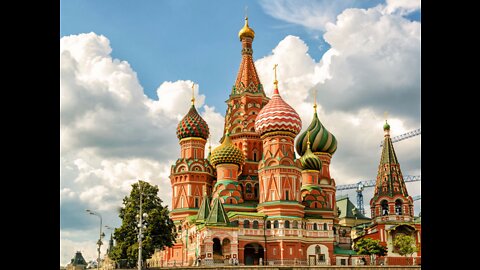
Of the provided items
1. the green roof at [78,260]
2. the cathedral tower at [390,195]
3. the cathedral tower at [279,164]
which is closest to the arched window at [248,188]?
the cathedral tower at [279,164]

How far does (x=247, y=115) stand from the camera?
2537 inches

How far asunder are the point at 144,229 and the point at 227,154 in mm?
17895

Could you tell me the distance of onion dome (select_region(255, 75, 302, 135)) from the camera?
56.9 m

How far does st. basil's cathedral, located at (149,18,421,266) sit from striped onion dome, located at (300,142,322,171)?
12 centimetres

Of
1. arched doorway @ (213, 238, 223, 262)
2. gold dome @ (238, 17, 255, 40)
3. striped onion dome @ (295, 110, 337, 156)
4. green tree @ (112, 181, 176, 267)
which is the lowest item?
arched doorway @ (213, 238, 223, 262)

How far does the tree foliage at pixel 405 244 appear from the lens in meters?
58.8

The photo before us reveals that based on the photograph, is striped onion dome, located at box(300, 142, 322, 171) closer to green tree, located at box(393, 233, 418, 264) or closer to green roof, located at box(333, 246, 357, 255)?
green roof, located at box(333, 246, 357, 255)

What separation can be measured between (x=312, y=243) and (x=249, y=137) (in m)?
15.3

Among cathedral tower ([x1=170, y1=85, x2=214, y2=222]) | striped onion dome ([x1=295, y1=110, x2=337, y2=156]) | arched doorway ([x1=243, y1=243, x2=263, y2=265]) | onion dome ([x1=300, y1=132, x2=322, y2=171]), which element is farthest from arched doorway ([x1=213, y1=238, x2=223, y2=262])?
striped onion dome ([x1=295, y1=110, x2=337, y2=156])

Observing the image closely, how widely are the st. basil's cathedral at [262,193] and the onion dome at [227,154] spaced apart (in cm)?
11

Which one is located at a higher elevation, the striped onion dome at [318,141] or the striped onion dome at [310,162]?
the striped onion dome at [318,141]

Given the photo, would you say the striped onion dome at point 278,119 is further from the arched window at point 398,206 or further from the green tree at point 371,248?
the arched window at point 398,206
